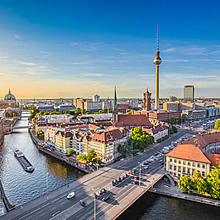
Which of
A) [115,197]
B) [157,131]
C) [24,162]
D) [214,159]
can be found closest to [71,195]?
[115,197]

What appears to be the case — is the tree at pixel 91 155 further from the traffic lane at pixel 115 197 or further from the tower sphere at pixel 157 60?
the tower sphere at pixel 157 60

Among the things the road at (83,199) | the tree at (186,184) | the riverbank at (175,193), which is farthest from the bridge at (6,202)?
the tree at (186,184)

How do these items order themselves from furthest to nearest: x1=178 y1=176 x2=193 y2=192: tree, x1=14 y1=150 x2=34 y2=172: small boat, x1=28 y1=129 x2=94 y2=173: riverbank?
x1=14 y1=150 x2=34 y2=172: small boat
x1=28 y1=129 x2=94 y2=173: riverbank
x1=178 y1=176 x2=193 y2=192: tree

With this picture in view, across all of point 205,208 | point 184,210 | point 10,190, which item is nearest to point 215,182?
point 205,208

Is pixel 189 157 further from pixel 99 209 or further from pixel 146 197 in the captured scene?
pixel 99 209

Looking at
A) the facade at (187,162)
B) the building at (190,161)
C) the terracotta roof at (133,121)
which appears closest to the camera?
the building at (190,161)

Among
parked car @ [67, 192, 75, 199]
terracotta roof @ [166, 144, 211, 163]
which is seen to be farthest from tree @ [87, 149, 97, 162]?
terracotta roof @ [166, 144, 211, 163]

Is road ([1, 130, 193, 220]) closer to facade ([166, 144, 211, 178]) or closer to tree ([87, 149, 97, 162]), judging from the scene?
facade ([166, 144, 211, 178])
